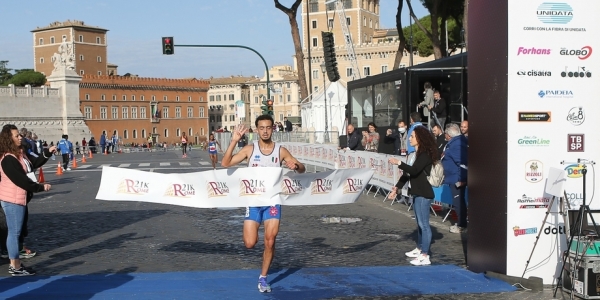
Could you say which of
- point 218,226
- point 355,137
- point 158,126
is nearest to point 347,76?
point 158,126

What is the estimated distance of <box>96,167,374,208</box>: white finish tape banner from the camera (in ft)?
27.7

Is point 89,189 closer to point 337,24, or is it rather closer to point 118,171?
point 118,171

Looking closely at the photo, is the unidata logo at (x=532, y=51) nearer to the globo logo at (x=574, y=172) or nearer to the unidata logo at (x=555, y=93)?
the unidata logo at (x=555, y=93)

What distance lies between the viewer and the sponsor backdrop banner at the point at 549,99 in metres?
7.95

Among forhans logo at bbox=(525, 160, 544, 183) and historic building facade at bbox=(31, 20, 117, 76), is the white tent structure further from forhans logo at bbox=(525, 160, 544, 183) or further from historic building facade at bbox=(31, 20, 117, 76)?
historic building facade at bbox=(31, 20, 117, 76)

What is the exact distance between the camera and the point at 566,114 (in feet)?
26.4

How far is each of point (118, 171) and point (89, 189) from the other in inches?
512

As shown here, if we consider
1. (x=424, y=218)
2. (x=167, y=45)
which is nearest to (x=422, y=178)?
(x=424, y=218)

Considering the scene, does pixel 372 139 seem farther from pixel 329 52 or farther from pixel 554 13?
pixel 554 13

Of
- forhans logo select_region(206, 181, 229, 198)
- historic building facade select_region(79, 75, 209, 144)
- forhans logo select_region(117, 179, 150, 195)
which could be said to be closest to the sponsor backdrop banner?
forhans logo select_region(206, 181, 229, 198)

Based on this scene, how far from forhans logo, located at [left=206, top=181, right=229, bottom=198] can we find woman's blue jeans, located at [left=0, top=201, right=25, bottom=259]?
2265 mm

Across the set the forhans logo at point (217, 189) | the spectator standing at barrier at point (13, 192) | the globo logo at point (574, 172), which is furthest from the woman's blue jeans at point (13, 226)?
the globo logo at point (574, 172)

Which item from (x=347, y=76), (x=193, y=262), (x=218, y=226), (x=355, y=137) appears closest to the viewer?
(x=193, y=262)

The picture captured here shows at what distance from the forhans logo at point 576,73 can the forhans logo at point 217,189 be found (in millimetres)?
3919
